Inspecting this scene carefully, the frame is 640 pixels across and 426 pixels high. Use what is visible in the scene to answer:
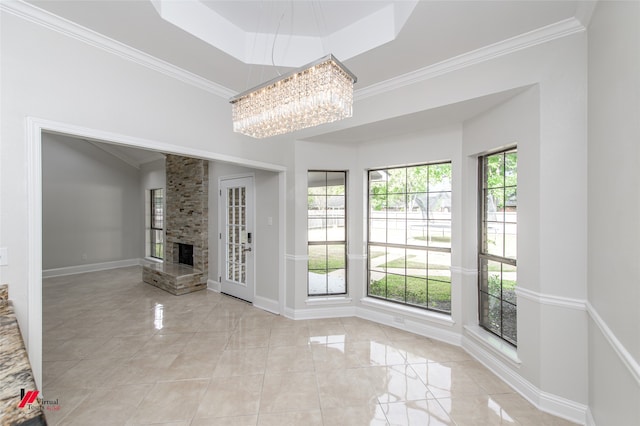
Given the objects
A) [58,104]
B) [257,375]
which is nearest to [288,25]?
[58,104]

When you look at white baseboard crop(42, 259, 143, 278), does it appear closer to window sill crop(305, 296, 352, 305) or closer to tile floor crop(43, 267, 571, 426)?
tile floor crop(43, 267, 571, 426)

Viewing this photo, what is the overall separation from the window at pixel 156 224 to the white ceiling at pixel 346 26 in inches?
223

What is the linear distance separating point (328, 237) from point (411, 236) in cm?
120

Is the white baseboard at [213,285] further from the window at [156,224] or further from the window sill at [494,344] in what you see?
the window sill at [494,344]

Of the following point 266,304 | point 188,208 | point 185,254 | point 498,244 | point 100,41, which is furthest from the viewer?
point 185,254

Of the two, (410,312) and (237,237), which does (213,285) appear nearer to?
(237,237)

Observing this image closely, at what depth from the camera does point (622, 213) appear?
4.60 feet

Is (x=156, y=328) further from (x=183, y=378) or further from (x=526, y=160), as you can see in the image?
(x=526, y=160)

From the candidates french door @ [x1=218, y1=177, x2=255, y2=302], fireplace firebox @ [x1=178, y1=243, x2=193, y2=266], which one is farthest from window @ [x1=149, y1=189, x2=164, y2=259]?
french door @ [x1=218, y1=177, x2=255, y2=302]

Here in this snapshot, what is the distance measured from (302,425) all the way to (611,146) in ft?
8.86

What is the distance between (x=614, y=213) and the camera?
1499 mm

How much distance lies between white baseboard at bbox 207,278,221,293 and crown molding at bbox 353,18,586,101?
14.0 feet

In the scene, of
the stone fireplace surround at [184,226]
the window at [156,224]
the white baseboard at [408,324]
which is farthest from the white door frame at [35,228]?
the window at [156,224]

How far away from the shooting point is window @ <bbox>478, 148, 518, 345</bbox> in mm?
2588
